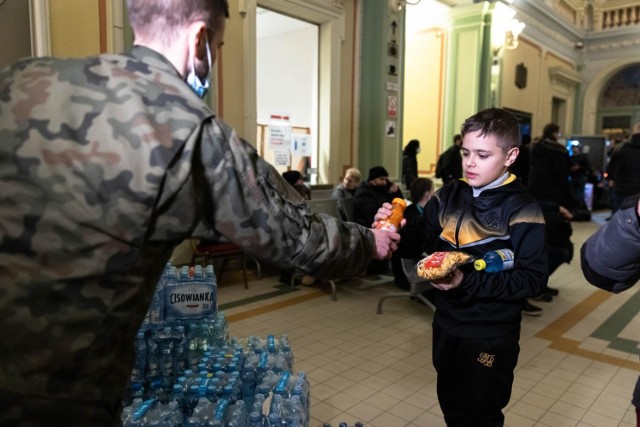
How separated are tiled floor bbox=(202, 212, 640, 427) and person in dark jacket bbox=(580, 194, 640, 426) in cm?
176

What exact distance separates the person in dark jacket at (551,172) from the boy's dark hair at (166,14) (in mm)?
5603

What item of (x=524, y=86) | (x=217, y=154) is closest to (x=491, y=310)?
(x=217, y=154)

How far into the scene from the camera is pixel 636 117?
1547cm

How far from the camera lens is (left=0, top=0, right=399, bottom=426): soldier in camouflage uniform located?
845 millimetres

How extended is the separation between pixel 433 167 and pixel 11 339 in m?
10.2

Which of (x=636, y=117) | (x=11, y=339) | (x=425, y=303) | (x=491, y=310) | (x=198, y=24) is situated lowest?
(x=425, y=303)

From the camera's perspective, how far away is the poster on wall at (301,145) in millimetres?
7246

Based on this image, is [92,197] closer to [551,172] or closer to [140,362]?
[140,362]

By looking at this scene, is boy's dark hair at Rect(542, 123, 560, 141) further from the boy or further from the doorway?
the boy

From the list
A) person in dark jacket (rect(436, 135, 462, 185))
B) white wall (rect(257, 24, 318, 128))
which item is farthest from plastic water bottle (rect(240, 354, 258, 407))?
person in dark jacket (rect(436, 135, 462, 185))

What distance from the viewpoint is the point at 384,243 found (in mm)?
1265

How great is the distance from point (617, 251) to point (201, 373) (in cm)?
164

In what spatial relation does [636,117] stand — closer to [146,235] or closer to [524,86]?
[524,86]

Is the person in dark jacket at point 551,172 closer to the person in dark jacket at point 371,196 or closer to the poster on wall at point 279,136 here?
the person in dark jacket at point 371,196
